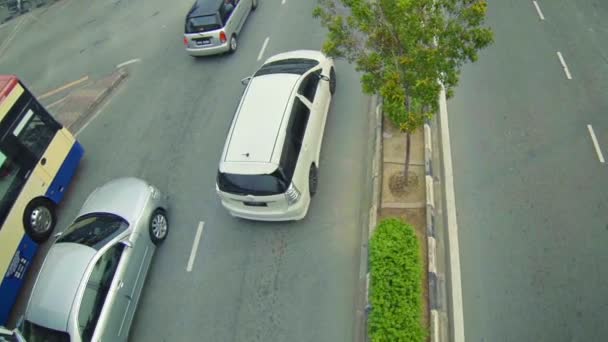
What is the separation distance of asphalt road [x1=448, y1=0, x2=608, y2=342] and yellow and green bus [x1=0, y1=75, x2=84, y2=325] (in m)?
9.61

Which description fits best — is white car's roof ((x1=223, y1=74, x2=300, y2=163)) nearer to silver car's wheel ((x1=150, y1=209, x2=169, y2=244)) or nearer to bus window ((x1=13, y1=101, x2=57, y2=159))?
silver car's wheel ((x1=150, y1=209, x2=169, y2=244))

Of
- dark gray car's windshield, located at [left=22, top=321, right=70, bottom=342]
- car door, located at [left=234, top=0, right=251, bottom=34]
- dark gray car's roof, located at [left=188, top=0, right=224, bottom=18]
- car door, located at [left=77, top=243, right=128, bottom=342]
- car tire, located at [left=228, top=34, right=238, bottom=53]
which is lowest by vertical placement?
dark gray car's windshield, located at [left=22, top=321, right=70, bottom=342]

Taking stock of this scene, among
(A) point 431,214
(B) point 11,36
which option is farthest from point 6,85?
(B) point 11,36

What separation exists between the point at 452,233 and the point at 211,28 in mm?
9939

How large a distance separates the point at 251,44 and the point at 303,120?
252 inches

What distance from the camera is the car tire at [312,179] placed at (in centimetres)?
987

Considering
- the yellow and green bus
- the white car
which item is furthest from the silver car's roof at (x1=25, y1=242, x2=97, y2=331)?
the white car

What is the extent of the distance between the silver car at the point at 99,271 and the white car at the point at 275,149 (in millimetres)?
1938

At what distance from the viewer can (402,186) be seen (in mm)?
9727

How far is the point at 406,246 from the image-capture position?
25.7 feet

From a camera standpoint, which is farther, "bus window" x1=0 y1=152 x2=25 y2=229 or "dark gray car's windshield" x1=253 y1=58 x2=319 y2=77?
"dark gray car's windshield" x1=253 y1=58 x2=319 y2=77

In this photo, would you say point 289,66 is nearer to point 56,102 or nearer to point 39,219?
point 39,219

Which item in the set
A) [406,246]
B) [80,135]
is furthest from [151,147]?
[406,246]

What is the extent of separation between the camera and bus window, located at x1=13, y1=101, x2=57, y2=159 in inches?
416
